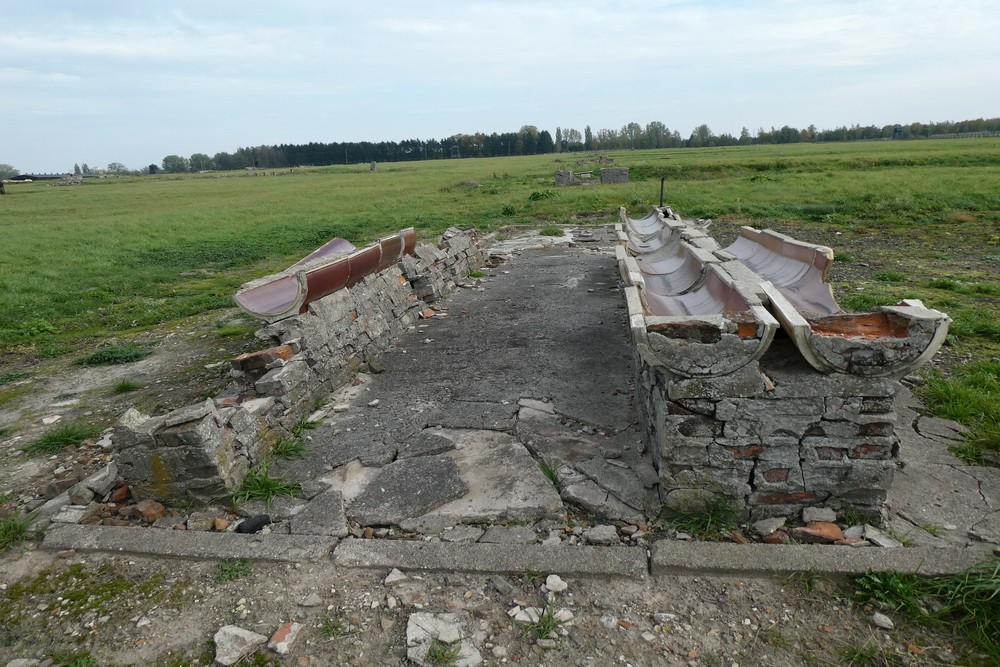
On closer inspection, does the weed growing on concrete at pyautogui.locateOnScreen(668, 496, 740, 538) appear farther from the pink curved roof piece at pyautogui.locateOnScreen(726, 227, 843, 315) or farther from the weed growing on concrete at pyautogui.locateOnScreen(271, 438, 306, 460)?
the weed growing on concrete at pyautogui.locateOnScreen(271, 438, 306, 460)

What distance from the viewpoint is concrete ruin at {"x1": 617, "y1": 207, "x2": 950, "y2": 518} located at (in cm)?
305

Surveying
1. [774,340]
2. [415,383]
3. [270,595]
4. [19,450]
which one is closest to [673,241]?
[415,383]

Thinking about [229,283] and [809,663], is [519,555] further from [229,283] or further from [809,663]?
[229,283]

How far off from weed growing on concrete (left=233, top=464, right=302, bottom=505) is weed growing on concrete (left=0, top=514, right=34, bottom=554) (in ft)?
4.04

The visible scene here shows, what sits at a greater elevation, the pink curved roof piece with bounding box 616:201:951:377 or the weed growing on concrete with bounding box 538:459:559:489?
the pink curved roof piece with bounding box 616:201:951:377

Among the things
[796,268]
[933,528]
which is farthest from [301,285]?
[796,268]

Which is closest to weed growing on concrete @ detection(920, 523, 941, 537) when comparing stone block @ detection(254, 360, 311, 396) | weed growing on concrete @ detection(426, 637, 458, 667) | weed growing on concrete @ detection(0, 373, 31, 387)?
weed growing on concrete @ detection(426, 637, 458, 667)

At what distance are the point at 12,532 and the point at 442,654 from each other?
115 inches

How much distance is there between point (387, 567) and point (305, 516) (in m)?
0.82

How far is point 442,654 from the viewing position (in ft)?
8.38

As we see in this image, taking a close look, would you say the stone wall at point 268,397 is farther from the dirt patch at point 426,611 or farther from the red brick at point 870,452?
the red brick at point 870,452

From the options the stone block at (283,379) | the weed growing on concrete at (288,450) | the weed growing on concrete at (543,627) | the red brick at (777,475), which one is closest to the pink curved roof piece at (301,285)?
the stone block at (283,379)

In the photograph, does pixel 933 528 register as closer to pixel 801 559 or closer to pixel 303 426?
pixel 801 559

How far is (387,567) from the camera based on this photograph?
3.12 m
